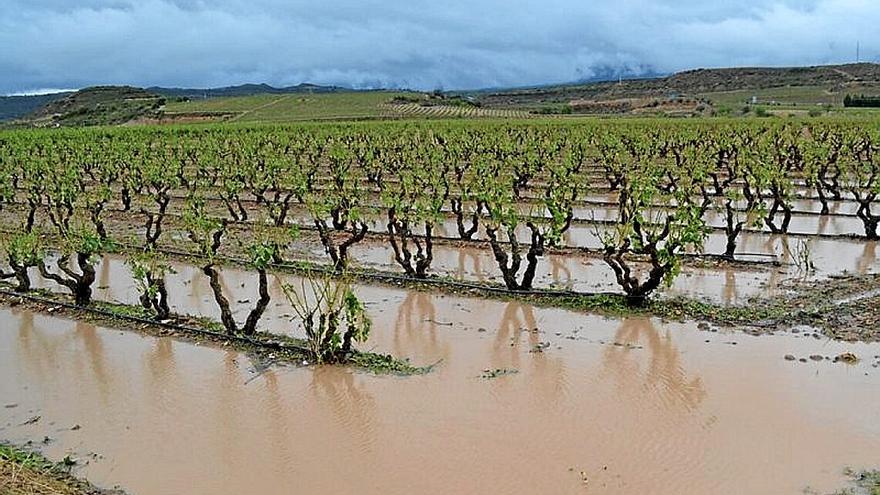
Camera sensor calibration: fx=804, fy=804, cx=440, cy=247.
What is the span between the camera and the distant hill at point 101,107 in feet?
318

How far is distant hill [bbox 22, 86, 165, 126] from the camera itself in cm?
9700

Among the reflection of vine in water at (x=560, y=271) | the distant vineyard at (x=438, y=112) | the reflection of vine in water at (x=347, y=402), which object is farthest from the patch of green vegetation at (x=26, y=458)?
the distant vineyard at (x=438, y=112)

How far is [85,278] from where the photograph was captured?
13.0 meters

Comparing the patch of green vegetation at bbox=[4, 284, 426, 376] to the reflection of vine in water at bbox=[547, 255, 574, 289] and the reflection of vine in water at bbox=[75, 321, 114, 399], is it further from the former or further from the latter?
the reflection of vine in water at bbox=[547, 255, 574, 289]

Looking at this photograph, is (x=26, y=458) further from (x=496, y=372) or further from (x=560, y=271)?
(x=560, y=271)

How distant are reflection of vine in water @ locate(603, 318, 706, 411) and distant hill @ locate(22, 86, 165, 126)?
85055 mm

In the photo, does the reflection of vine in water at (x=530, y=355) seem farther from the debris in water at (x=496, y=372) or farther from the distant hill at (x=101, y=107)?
the distant hill at (x=101, y=107)

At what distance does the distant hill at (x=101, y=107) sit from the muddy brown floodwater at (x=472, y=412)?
83753mm

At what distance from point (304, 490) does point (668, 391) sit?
175 inches

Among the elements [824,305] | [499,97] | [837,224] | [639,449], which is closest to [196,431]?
[639,449]

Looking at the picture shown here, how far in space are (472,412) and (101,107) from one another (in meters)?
114

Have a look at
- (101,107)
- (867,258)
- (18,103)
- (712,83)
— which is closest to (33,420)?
(867,258)

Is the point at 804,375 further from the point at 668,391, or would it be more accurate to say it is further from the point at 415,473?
the point at 415,473

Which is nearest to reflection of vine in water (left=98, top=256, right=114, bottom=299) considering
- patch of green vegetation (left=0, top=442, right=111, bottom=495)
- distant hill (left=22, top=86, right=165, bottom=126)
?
patch of green vegetation (left=0, top=442, right=111, bottom=495)
